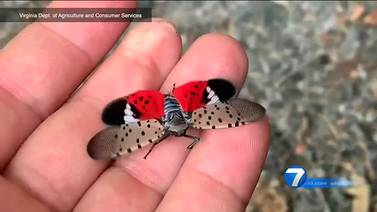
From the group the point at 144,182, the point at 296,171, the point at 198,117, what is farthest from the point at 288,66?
the point at 144,182

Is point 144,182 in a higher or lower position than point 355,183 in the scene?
higher

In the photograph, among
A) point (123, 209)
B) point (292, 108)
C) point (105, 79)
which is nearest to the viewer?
point (123, 209)

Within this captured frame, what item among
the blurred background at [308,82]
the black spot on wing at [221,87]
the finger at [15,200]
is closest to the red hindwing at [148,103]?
the black spot on wing at [221,87]

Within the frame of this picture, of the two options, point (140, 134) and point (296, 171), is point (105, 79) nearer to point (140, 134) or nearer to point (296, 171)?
point (140, 134)

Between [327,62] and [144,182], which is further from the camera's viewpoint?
[327,62]

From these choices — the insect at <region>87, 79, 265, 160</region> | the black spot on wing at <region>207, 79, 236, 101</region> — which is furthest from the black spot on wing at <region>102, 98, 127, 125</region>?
the black spot on wing at <region>207, 79, 236, 101</region>

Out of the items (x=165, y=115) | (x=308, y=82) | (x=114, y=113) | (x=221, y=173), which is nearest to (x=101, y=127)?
(x=114, y=113)
